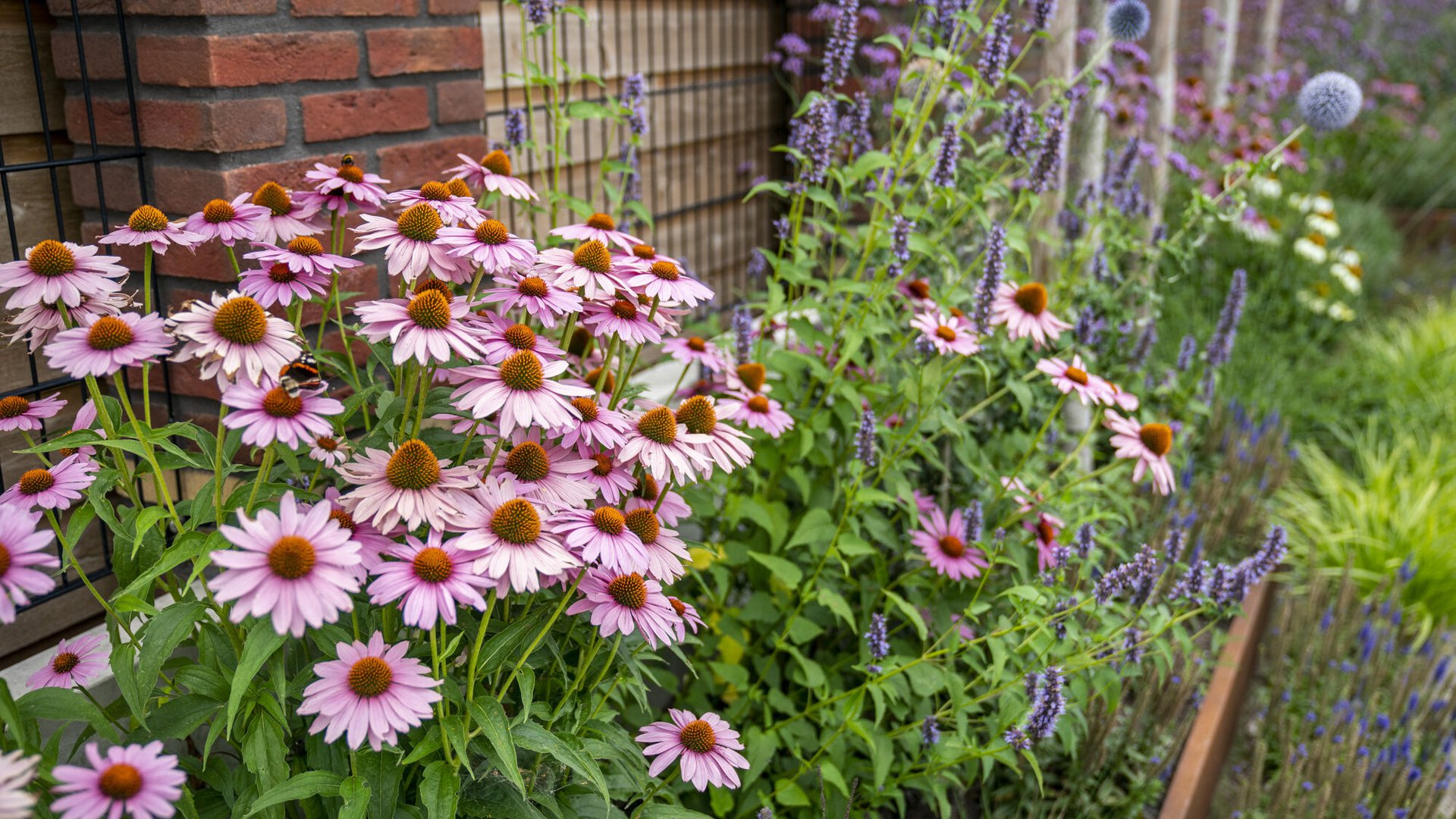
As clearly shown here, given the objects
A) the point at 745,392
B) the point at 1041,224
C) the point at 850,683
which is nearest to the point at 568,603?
the point at 745,392

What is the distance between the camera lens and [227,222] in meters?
1.19

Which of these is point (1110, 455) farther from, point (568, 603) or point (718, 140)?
point (568, 603)

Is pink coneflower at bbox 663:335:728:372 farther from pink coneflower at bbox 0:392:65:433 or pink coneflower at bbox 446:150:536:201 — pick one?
pink coneflower at bbox 0:392:65:433

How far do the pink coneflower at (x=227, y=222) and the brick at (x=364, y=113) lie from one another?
1.79 feet

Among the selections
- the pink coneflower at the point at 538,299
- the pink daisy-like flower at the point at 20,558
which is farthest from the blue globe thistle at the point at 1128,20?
the pink daisy-like flower at the point at 20,558

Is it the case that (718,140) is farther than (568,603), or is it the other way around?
(718,140)

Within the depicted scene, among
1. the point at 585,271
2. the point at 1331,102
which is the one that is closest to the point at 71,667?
the point at 585,271

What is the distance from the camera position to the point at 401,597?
1037 millimetres

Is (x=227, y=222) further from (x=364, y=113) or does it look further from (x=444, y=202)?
(x=364, y=113)

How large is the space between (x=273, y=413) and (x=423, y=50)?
115 cm

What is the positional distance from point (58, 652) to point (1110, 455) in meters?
2.81

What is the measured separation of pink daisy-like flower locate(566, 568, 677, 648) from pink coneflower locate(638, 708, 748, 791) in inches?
7.6

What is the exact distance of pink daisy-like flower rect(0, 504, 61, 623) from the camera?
89 cm

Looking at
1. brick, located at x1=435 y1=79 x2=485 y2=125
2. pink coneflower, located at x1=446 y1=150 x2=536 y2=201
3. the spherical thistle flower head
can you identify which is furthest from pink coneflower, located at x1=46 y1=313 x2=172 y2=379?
the spherical thistle flower head
